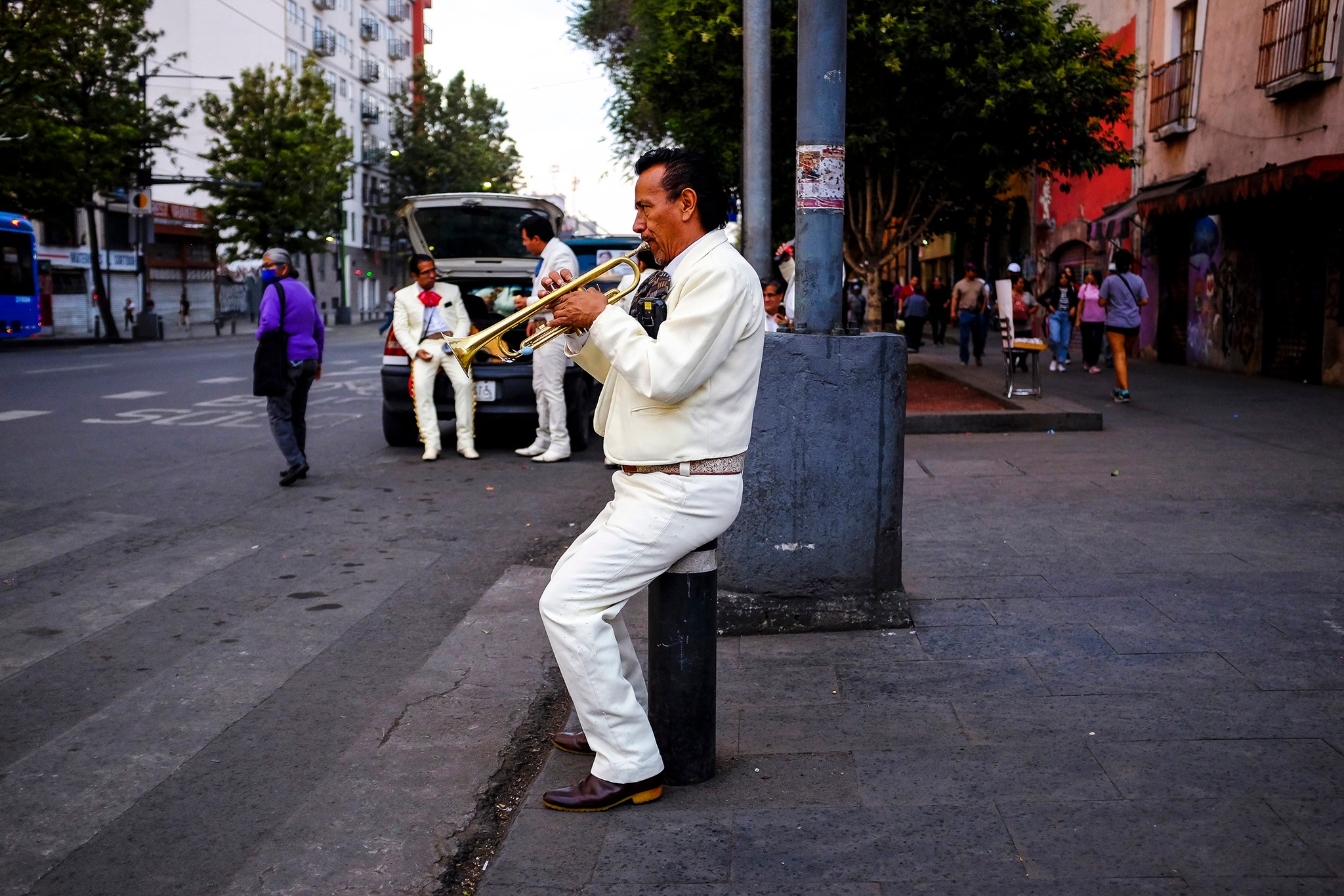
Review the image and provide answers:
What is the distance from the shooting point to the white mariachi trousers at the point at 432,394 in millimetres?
10617

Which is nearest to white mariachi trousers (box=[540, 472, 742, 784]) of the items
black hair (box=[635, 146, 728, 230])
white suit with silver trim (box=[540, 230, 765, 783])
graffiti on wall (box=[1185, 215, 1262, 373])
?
white suit with silver trim (box=[540, 230, 765, 783])

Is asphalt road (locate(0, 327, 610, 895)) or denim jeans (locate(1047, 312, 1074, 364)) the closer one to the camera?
asphalt road (locate(0, 327, 610, 895))

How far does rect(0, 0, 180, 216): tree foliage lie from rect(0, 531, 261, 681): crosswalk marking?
87.0 ft

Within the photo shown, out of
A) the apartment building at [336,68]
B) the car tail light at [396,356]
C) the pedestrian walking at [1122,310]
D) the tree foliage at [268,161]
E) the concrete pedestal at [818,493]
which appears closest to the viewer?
the concrete pedestal at [818,493]

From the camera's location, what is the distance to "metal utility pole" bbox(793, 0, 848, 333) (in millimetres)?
5285

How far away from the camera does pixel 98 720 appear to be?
4281 mm

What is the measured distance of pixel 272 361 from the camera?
9102 millimetres

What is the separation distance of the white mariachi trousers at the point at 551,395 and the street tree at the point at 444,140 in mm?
63076

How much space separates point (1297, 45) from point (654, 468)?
16.9 metres

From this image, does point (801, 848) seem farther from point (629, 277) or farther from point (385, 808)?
point (629, 277)

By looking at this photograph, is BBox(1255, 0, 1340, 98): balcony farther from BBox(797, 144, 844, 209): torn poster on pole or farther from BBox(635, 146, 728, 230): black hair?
BBox(635, 146, 728, 230): black hair

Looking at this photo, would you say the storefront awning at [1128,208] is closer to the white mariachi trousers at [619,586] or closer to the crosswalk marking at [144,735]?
the crosswalk marking at [144,735]

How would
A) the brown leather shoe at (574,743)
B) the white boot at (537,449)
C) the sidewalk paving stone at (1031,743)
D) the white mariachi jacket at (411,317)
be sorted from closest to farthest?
the sidewalk paving stone at (1031,743) < the brown leather shoe at (574,743) < the white mariachi jacket at (411,317) < the white boot at (537,449)

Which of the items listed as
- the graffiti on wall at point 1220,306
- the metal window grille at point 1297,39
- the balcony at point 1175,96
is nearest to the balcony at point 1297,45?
the metal window grille at point 1297,39
